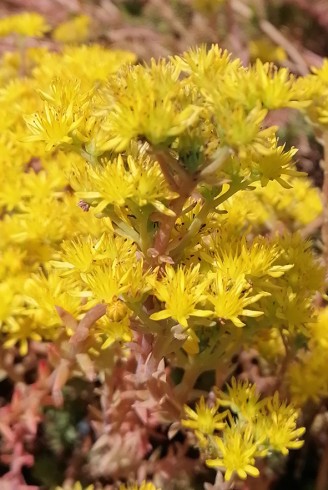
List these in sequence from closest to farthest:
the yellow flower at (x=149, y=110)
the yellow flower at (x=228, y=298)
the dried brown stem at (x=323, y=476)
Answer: the yellow flower at (x=149, y=110)
the yellow flower at (x=228, y=298)
the dried brown stem at (x=323, y=476)

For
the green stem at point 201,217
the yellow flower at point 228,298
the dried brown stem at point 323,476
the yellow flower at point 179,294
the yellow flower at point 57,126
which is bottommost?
the dried brown stem at point 323,476

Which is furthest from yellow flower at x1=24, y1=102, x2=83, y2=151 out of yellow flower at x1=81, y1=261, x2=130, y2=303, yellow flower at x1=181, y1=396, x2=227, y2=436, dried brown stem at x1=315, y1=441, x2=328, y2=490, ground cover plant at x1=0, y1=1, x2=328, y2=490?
dried brown stem at x1=315, y1=441, x2=328, y2=490

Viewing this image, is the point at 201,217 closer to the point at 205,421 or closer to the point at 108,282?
the point at 108,282

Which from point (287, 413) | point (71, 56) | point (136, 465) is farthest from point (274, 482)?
point (71, 56)

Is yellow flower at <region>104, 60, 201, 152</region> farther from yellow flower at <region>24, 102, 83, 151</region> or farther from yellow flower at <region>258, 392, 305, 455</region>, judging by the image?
yellow flower at <region>258, 392, 305, 455</region>

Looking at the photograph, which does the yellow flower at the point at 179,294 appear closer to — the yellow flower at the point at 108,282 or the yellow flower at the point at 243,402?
the yellow flower at the point at 108,282

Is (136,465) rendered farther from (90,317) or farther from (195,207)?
(195,207)

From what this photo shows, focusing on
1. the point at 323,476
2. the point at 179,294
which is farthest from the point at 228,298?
the point at 323,476

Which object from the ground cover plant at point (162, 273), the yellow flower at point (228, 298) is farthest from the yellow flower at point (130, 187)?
the yellow flower at point (228, 298)
